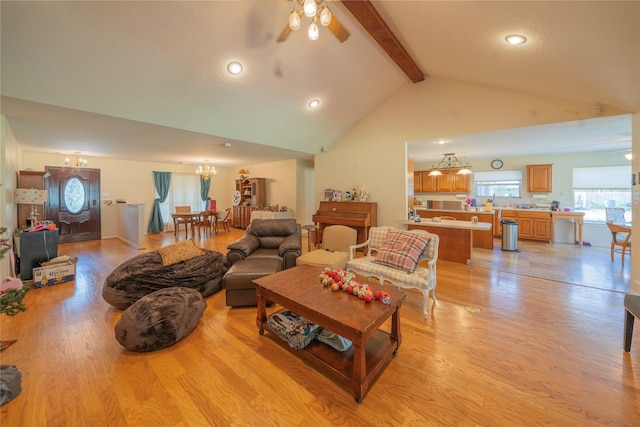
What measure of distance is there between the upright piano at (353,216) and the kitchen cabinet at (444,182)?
354 cm

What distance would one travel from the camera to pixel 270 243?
3807 mm

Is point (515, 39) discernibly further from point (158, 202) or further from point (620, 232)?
point (158, 202)

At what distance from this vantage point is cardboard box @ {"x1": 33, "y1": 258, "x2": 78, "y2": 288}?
3393 millimetres

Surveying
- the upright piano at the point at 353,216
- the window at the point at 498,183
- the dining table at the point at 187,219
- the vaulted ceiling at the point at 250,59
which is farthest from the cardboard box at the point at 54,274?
the window at the point at 498,183

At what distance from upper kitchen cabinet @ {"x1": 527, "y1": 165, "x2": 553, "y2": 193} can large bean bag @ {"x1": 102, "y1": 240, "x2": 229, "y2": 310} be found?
7.92 m

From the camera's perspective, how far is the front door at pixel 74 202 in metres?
6.19

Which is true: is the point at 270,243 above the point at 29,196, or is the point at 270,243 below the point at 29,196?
below

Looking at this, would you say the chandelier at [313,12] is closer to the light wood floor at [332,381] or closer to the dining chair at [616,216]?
the light wood floor at [332,381]

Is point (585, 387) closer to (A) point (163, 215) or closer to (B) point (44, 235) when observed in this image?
(B) point (44, 235)

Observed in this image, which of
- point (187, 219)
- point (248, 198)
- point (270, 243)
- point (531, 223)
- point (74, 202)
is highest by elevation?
point (248, 198)

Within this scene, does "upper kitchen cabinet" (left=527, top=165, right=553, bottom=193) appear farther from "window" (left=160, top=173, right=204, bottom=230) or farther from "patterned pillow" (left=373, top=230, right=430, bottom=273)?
"window" (left=160, top=173, right=204, bottom=230)

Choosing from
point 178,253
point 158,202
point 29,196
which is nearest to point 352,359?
point 178,253

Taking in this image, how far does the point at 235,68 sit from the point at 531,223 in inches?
295

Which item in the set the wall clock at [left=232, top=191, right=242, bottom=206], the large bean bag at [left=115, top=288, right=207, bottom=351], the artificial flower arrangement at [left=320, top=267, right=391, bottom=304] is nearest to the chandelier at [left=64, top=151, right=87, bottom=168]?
the wall clock at [left=232, top=191, right=242, bottom=206]
